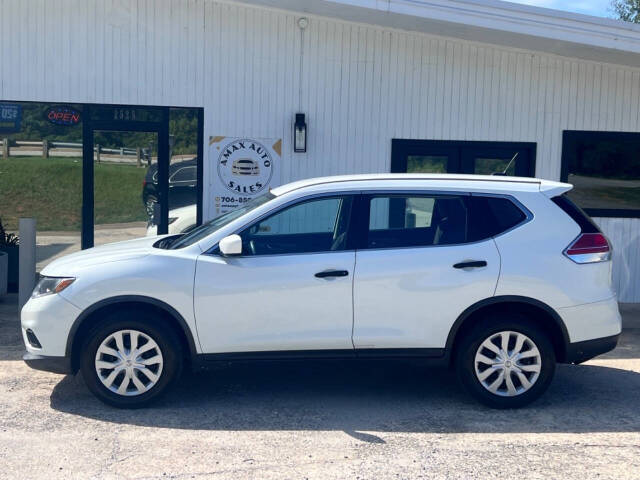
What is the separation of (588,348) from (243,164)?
539cm

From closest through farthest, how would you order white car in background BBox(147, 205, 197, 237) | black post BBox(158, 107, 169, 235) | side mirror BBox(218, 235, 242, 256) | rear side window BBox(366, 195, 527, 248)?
side mirror BBox(218, 235, 242, 256) < rear side window BBox(366, 195, 527, 248) < black post BBox(158, 107, 169, 235) < white car in background BBox(147, 205, 197, 237)

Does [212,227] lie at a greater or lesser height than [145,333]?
greater

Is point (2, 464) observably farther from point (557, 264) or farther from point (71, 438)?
point (557, 264)

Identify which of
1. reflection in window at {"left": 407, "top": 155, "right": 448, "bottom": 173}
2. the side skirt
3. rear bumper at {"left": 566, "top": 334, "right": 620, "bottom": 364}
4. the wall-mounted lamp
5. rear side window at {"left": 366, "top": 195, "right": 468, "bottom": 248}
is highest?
the wall-mounted lamp

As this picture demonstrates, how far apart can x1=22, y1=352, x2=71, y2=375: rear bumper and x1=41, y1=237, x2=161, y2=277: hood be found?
2.02 ft

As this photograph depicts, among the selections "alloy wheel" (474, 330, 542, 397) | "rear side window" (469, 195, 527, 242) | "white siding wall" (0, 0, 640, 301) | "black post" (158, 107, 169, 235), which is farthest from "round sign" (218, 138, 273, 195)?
"alloy wheel" (474, 330, 542, 397)

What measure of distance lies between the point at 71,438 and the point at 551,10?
6.82 metres

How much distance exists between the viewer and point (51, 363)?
6145 millimetres

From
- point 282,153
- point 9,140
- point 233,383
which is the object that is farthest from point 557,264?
point 9,140

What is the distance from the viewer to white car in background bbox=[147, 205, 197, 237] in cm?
1060

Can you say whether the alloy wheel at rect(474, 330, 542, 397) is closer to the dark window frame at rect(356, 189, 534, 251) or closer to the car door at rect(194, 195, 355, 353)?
the dark window frame at rect(356, 189, 534, 251)

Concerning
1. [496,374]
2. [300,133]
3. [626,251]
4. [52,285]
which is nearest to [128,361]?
[52,285]

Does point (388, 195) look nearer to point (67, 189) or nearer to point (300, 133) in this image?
point (300, 133)

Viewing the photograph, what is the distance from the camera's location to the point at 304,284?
6133 mm
